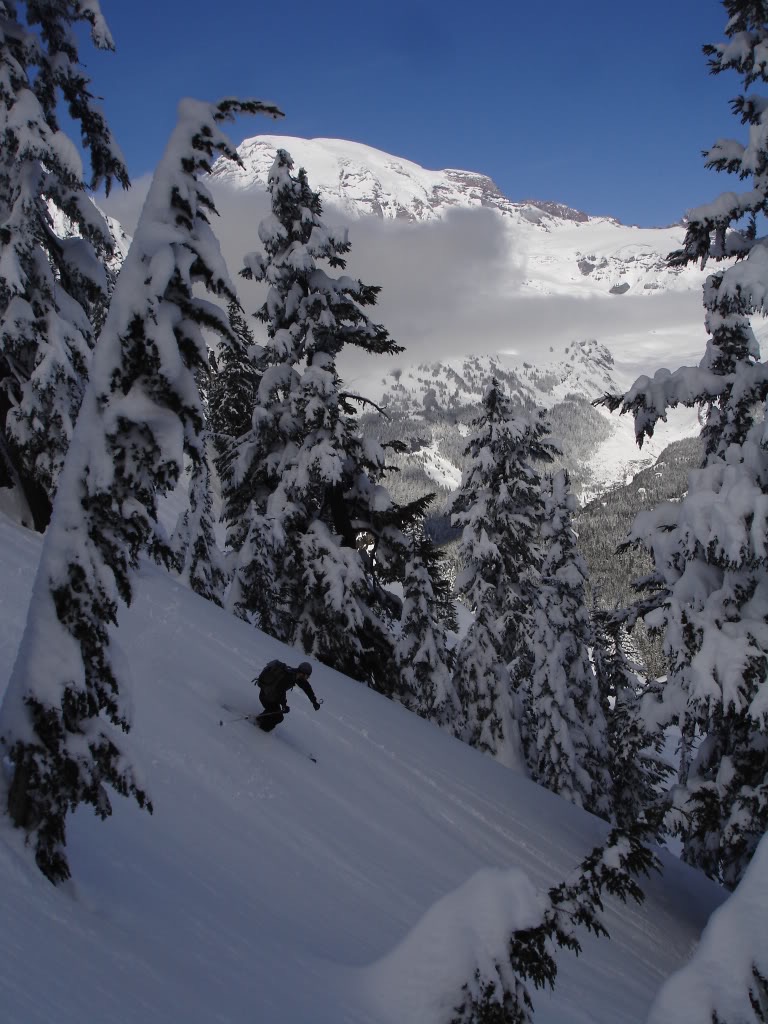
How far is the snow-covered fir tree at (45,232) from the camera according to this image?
1309 cm

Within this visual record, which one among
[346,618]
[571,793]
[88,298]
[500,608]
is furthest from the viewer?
[571,793]

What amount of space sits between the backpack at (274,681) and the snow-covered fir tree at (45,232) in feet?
22.8

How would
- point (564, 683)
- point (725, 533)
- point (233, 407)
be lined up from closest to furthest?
point (725, 533) < point (564, 683) < point (233, 407)

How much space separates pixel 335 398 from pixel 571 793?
18086 mm

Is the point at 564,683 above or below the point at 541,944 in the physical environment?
below

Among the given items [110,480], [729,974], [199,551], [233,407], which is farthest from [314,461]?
[233,407]

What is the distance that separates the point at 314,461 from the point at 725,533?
9294 mm

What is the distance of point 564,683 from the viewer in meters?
27.2

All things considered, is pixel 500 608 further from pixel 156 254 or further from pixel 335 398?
pixel 156 254

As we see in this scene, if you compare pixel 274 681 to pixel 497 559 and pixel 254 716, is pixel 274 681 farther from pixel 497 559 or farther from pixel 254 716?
pixel 497 559

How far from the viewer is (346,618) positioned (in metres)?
17.1

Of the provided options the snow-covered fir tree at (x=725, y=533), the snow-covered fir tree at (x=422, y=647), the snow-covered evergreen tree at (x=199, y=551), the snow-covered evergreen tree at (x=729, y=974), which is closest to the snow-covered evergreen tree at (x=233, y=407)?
the snow-covered evergreen tree at (x=199, y=551)

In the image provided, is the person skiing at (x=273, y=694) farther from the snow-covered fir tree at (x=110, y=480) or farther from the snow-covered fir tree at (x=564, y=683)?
the snow-covered fir tree at (x=564, y=683)

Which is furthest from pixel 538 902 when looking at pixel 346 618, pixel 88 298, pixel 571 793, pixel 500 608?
pixel 571 793
